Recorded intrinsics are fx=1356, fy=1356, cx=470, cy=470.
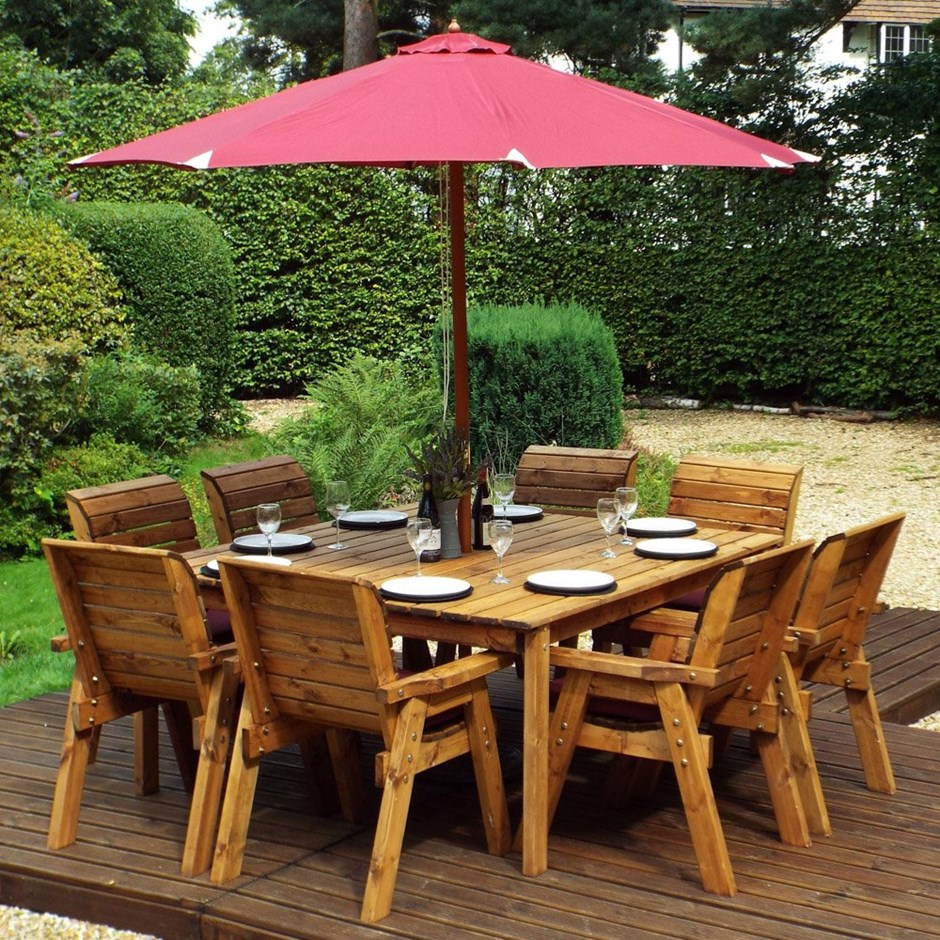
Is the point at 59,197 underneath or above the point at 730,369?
above

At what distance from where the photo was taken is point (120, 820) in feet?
13.0

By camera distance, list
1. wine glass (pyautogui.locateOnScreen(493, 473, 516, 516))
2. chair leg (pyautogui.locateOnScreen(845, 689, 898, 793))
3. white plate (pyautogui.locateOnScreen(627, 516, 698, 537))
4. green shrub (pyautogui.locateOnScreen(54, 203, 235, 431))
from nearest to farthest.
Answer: chair leg (pyautogui.locateOnScreen(845, 689, 898, 793)), wine glass (pyautogui.locateOnScreen(493, 473, 516, 516)), white plate (pyautogui.locateOnScreen(627, 516, 698, 537)), green shrub (pyautogui.locateOnScreen(54, 203, 235, 431))

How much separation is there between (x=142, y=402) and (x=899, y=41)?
960 inches

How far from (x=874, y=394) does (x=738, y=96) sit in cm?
319

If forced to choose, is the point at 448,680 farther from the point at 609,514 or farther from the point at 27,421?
the point at 27,421

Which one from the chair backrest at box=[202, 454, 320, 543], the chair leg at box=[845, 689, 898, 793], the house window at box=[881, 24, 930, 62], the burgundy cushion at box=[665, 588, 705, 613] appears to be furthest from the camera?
the house window at box=[881, 24, 930, 62]

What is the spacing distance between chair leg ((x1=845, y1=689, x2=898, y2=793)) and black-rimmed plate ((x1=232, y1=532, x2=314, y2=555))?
72.7 inches

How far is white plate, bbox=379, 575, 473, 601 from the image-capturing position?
3.73 meters

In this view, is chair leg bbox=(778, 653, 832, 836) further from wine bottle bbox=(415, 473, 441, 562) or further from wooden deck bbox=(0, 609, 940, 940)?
wine bottle bbox=(415, 473, 441, 562)

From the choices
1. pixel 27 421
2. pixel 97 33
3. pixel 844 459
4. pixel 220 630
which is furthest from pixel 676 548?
pixel 97 33

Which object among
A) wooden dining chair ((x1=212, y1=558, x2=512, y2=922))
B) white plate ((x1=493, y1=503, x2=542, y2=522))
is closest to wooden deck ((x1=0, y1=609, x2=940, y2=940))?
wooden dining chair ((x1=212, y1=558, x2=512, y2=922))

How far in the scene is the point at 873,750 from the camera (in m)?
4.17

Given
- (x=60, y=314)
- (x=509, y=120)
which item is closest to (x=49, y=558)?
(x=509, y=120)

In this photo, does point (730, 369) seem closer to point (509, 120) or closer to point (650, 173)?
point (650, 173)
